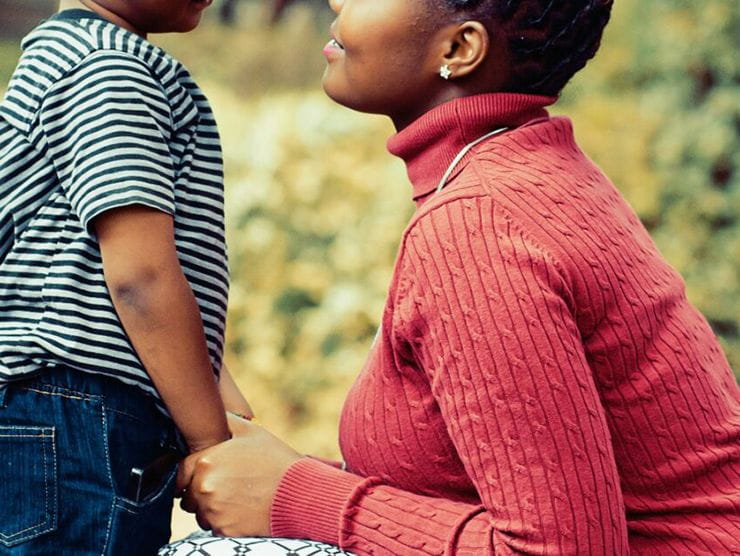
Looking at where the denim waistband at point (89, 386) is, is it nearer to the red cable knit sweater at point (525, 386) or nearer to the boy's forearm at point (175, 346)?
the boy's forearm at point (175, 346)

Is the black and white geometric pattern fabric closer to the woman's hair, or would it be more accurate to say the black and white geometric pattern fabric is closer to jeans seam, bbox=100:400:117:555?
jeans seam, bbox=100:400:117:555

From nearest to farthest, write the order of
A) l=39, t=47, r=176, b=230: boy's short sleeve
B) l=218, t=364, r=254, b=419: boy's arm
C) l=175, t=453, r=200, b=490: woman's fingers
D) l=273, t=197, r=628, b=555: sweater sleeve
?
1. l=273, t=197, r=628, b=555: sweater sleeve
2. l=39, t=47, r=176, b=230: boy's short sleeve
3. l=175, t=453, r=200, b=490: woman's fingers
4. l=218, t=364, r=254, b=419: boy's arm

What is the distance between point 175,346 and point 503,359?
555 mm

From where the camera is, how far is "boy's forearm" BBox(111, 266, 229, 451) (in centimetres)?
176

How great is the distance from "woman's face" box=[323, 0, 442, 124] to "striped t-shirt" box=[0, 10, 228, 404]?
1.02ft

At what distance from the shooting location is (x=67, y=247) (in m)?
1.78

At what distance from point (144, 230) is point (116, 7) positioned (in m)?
0.43

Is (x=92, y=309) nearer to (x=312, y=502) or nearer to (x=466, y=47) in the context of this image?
(x=312, y=502)

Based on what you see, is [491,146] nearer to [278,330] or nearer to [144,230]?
[144,230]

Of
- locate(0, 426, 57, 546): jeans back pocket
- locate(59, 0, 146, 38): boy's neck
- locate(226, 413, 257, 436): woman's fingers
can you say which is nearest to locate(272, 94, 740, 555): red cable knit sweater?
locate(226, 413, 257, 436): woman's fingers

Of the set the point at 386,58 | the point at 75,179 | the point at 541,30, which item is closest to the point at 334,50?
the point at 386,58

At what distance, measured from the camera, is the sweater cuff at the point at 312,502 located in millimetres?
1771

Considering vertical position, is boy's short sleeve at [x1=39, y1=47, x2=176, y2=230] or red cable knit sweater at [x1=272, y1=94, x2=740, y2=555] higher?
boy's short sleeve at [x1=39, y1=47, x2=176, y2=230]

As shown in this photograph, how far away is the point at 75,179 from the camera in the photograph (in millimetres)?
1750
